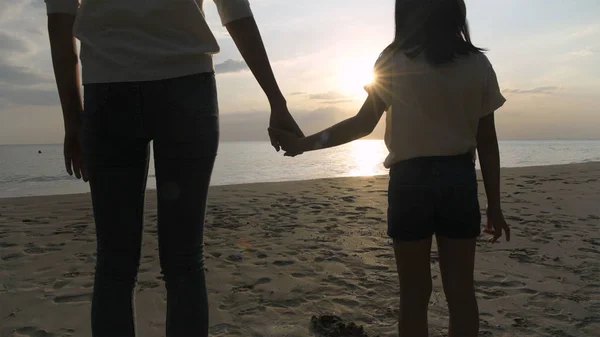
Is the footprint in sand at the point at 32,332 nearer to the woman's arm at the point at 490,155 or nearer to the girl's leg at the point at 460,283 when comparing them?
the girl's leg at the point at 460,283

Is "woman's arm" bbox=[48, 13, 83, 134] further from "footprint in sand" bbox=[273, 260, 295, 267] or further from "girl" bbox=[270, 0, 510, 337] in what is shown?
"footprint in sand" bbox=[273, 260, 295, 267]

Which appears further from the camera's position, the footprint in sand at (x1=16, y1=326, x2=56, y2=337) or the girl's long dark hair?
the footprint in sand at (x1=16, y1=326, x2=56, y2=337)

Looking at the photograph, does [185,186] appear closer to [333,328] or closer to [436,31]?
[436,31]

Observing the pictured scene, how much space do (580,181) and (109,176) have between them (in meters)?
13.1

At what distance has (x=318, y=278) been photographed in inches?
155

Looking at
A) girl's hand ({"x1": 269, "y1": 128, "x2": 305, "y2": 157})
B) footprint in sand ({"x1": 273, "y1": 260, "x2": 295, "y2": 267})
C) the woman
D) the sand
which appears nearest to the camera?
the woman

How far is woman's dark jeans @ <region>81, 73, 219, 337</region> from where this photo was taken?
4.93 feet

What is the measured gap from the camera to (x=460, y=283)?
6.13ft

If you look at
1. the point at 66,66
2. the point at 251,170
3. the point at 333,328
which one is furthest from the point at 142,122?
the point at 251,170

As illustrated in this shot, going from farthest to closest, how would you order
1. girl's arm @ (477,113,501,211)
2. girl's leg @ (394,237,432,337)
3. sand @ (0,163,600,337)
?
sand @ (0,163,600,337) < girl's arm @ (477,113,501,211) < girl's leg @ (394,237,432,337)

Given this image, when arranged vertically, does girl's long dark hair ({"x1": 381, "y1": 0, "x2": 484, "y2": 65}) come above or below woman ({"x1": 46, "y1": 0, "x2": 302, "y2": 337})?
above

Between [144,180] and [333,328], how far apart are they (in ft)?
6.02

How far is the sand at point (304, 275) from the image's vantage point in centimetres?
307

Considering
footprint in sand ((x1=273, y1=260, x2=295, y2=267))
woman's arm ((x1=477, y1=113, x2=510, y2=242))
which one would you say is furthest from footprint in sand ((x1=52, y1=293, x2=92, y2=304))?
woman's arm ((x1=477, y1=113, x2=510, y2=242))
